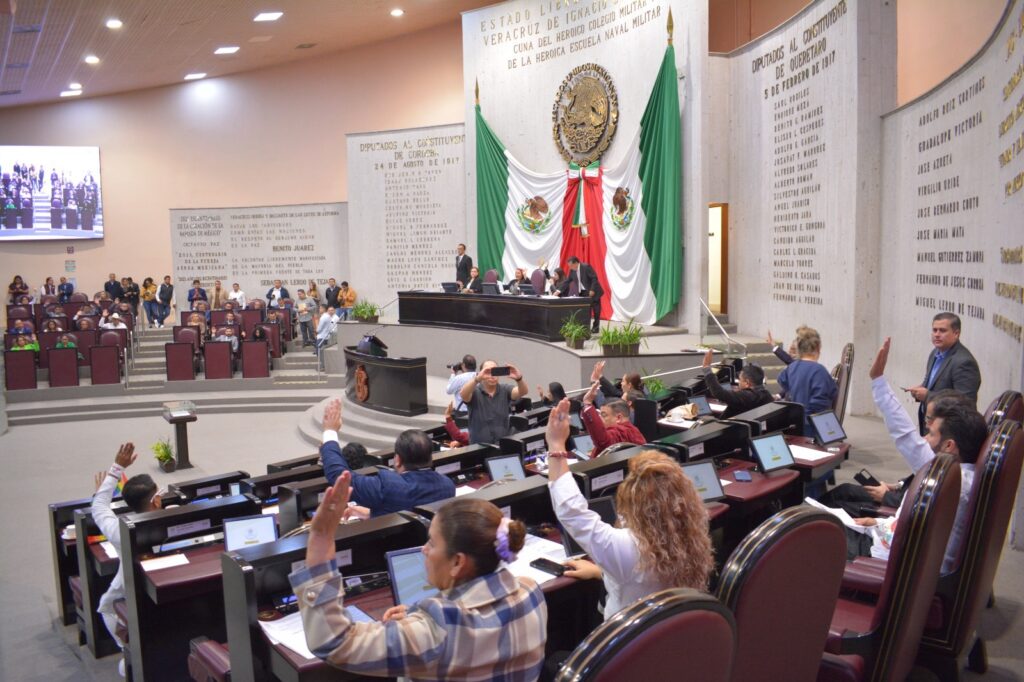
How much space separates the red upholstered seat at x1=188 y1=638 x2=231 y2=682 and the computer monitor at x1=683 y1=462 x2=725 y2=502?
2.22 meters

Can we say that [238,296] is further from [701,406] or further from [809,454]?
[809,454]

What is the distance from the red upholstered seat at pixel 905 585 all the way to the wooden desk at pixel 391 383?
27.0 feet

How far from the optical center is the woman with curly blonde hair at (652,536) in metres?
2.35

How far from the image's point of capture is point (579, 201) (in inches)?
590

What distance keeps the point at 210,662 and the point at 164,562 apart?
2.64ft

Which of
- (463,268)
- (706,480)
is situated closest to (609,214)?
(463,268)

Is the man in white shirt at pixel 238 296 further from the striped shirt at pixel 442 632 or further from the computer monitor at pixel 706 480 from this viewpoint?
the striped shirt at pixel 442 632

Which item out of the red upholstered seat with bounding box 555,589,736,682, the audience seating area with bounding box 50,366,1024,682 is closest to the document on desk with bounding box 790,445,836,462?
the audience seating area with bounding box 50,366,1024,682

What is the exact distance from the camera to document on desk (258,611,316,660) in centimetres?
266

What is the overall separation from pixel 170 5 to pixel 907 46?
11830mm

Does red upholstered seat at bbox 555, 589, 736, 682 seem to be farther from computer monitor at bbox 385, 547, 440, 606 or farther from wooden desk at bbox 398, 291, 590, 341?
wooden desk at bbox 398, 291, 590, 341

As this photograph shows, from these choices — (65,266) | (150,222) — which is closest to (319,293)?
(150,222)

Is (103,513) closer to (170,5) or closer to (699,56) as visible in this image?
(699,56)

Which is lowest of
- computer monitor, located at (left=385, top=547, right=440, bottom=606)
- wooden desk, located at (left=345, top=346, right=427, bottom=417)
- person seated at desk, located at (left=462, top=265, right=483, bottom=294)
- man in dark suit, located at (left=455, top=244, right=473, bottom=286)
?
wooden desk, located at (left=345, top=346, right=427, bottom=417)
